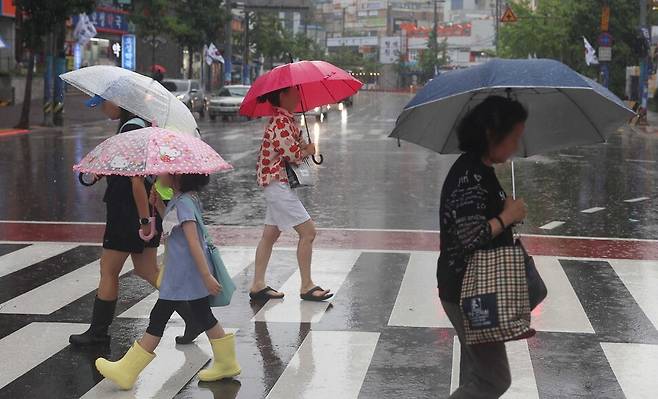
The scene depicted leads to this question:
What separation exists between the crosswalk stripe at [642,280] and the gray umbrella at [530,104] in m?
2.82

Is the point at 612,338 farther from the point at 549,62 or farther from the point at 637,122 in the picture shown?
the point at 637,122

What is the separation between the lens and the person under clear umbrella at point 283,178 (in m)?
8.27

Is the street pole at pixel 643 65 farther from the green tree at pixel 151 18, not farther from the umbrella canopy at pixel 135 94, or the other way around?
the umbrella canopy at pixel 135 94

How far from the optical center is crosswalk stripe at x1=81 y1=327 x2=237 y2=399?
20.0ft

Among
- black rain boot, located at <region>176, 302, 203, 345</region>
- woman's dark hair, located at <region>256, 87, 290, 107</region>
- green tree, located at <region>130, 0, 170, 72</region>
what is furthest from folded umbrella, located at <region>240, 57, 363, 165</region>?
green tree, located at <region>130, 0, 170, 72</region>

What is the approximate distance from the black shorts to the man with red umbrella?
1496 millimetres

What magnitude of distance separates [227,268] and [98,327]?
290cm

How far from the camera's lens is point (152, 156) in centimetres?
595

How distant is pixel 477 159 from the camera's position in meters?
4.56

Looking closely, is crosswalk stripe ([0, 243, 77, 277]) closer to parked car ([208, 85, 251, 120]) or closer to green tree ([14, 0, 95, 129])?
green tree ([14, 0, 95, 129])

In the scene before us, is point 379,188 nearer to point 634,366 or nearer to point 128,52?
point 634,366

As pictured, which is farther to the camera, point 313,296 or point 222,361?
point 313,296

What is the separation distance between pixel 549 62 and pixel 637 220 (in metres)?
9.28

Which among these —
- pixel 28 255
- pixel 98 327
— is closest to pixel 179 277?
pixel 98 327
